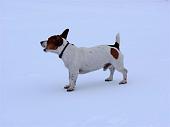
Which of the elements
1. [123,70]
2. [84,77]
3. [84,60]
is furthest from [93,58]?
[84,77]

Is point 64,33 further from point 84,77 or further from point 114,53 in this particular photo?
point 84,77

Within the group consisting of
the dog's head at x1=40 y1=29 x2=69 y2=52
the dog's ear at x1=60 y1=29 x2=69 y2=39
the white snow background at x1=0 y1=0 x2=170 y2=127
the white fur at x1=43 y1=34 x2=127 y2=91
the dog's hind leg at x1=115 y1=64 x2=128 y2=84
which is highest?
the dog's ear at x1=60 y1=29 x2=69 y2=39

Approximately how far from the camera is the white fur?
20.5ft

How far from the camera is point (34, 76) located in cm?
722

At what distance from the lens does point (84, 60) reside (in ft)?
20.7

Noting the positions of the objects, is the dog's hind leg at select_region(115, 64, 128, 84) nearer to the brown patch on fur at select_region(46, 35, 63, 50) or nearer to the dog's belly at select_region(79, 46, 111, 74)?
the dog's belly at select_region(79, 46, 111, 74)

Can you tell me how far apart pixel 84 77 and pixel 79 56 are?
0.91 meters

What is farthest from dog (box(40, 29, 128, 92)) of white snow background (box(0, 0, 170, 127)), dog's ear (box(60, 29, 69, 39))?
white snow background (box(0, 0, 170, 127))

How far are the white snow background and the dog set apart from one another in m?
0.26

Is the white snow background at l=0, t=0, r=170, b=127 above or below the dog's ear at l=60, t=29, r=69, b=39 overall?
below

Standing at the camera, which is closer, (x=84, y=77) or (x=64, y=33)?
(x=64, y=33)

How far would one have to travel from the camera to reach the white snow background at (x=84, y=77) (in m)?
5.11

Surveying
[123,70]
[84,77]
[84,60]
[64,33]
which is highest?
[64,33]

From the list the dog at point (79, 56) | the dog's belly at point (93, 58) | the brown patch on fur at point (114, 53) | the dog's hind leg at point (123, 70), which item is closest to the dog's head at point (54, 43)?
the dog at point (79, 56)
